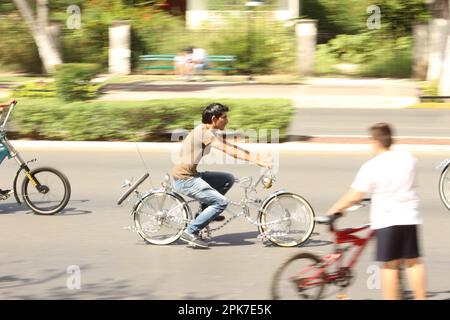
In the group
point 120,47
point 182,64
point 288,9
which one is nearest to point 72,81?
point 182,64

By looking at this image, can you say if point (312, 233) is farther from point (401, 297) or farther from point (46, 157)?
point (46, 157)

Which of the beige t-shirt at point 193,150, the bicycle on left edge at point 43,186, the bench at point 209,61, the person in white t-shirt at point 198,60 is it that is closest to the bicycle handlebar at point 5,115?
the bicycle on left edge at point 43,186

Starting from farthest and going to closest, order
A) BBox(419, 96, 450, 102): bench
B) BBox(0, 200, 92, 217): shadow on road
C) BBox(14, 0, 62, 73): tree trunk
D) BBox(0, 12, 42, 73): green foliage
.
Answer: BBox(0, 12, 42, 73): green foliage → BBox(14, 0, 62, 73): tree trunk → BBox(419, 96, 450, 102): bench → BBox(0, 200, 92, 217): shadow on road

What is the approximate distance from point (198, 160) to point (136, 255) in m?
1.22

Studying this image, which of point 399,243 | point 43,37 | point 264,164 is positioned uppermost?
point 43,37

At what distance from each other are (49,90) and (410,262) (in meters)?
19.7

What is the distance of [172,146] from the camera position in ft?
59.5

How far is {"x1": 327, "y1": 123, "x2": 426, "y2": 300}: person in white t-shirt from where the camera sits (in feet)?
24.3

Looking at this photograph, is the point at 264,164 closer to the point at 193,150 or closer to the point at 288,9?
the point at 193,150

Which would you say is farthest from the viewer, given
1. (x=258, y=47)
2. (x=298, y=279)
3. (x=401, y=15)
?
(x=401, y=15)

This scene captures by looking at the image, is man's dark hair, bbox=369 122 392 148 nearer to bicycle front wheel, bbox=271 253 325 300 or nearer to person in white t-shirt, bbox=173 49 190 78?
bicycle front wheel, bbox=271 253 325 300

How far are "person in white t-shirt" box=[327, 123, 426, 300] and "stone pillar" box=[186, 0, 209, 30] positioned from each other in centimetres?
3087

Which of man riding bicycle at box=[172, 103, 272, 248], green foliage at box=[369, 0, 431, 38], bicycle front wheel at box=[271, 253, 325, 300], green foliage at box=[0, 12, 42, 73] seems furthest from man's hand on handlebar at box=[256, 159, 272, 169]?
green foliage at box=[0, 12, 42, 73]
